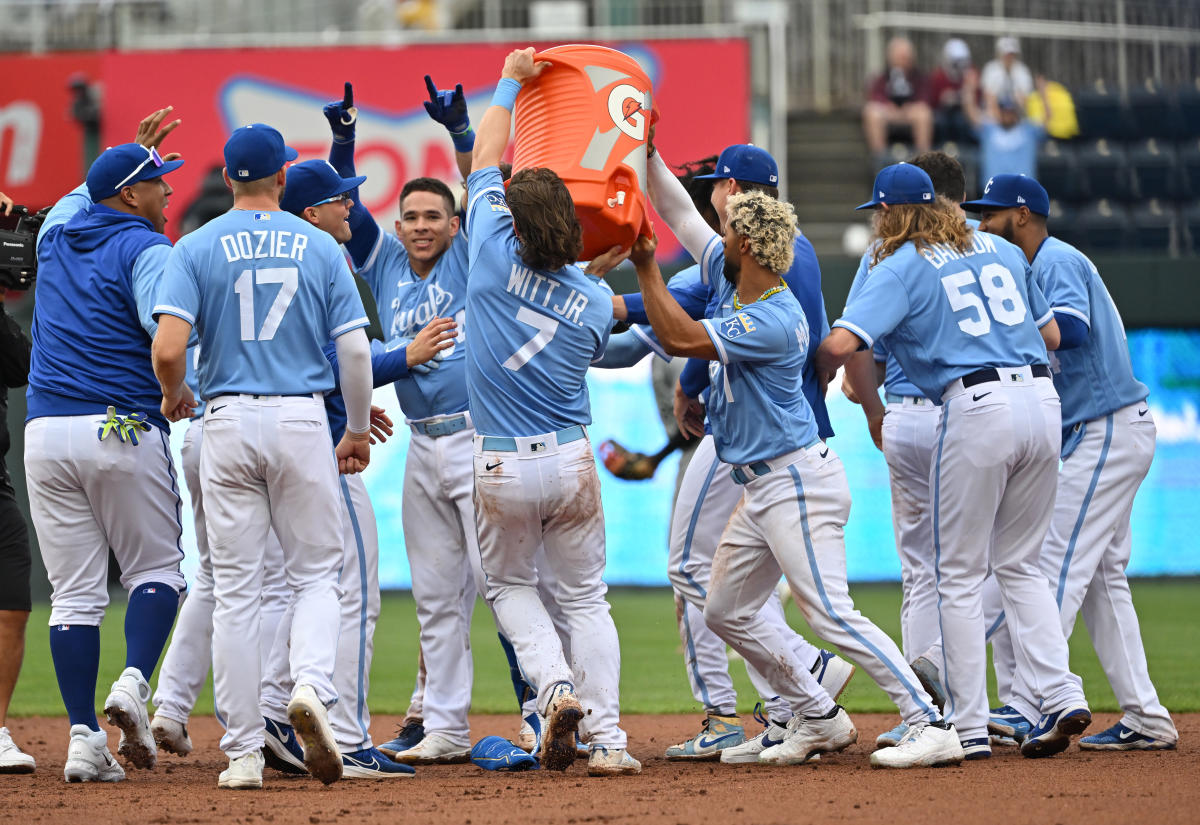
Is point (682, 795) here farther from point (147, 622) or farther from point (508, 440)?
point (147, 622)

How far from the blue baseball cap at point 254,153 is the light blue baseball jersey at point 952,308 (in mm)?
2101

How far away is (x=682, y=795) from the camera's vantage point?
185 inches

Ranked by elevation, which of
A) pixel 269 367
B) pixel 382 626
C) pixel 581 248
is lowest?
pixel 382 626

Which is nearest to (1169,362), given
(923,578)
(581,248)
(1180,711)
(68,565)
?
(1180,711)

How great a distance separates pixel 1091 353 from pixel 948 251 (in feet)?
3.19

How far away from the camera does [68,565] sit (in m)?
5.36

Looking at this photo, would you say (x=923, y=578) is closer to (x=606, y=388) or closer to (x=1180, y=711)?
(x=1180, y=711)

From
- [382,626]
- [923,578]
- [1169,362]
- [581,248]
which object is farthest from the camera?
[1169,362]

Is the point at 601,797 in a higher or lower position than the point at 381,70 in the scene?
Result: lower

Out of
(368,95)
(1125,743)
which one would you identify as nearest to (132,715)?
(1125,743)

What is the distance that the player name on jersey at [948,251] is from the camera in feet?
17.8

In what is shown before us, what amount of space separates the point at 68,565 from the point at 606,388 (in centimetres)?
834

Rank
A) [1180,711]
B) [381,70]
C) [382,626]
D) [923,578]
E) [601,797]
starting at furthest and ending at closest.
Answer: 1. [381,70]
2. [382,626]
3. [1180,711]
4. [923,578]
5. [601,797]

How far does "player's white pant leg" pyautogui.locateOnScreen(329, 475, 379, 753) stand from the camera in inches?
212
